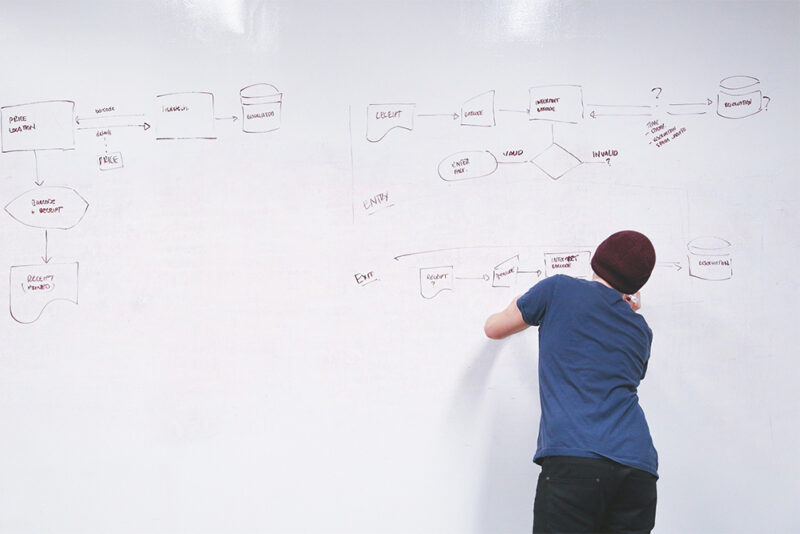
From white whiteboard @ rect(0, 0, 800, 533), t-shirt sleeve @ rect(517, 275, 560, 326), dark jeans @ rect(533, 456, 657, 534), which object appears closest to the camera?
dark jeans @ rect(533, 456, 657, 534)

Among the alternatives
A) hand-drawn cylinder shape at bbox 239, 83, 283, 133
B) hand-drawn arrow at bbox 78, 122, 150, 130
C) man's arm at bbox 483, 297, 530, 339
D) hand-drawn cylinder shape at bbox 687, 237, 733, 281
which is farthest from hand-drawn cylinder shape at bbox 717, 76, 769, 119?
hand-drawn arrow at bbox 78, 122, 150, 130

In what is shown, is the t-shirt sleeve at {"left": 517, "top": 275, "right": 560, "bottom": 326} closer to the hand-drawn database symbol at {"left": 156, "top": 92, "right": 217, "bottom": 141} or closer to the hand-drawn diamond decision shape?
the hand-drawn diamond decision shape

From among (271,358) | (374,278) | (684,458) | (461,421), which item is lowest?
(684,458)

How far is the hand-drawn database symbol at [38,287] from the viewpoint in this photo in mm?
1498

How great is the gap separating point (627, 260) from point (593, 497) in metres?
0.53

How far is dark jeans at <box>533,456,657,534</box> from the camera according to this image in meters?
1.17

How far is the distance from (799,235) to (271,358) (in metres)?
1.56

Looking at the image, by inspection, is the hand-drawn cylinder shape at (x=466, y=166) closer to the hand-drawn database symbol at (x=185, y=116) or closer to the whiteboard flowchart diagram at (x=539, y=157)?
the whiteboard flowchart diagram at (x=539, y=157)

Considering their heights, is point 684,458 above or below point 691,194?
below

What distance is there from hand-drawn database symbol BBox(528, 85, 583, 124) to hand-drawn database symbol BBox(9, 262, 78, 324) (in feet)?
4.50

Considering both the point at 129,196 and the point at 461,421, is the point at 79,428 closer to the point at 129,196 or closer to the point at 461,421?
the point at 129,196

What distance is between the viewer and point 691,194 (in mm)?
1532

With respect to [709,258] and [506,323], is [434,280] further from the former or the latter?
[709,258]

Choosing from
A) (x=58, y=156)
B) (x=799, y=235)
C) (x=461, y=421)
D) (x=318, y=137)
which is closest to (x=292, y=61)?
(x=318, y=137)
